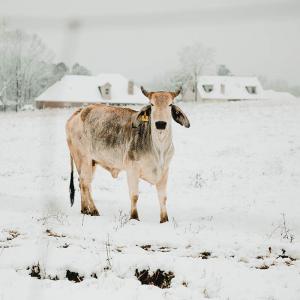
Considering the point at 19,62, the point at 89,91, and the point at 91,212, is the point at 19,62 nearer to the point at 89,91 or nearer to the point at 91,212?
the point at 89,91

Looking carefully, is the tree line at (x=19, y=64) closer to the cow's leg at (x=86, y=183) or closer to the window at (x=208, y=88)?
the window at (x=208, y=88)

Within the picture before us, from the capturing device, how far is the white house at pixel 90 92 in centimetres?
4881

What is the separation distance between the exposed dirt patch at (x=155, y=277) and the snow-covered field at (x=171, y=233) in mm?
35

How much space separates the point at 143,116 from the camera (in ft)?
22.6

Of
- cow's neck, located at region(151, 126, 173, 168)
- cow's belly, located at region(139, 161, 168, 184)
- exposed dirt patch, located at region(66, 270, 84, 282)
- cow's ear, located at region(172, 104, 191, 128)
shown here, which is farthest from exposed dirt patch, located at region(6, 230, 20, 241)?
cow's ear, located at region(172, 104, 191, 128)

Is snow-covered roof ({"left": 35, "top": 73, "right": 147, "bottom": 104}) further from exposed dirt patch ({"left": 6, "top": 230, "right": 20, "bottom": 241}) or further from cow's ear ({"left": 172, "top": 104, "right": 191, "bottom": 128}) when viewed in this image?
exposed dirt patch ({"left": 6, "top": 230, "right": 20, "bottom": 241})

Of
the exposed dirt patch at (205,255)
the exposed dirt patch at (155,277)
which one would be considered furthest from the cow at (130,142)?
the exposed dirt patch at (155,277)

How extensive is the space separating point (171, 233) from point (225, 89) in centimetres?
5593

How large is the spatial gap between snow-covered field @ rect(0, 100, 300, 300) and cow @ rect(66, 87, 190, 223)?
2.32 ft

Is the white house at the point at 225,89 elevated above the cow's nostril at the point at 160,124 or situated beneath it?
elevated above

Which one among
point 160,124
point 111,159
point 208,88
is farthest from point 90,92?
point 160,124

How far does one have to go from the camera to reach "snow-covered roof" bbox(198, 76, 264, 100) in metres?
59.0

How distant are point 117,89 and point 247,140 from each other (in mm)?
35629

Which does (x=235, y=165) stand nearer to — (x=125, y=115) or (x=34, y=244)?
(x=125, y=115)
